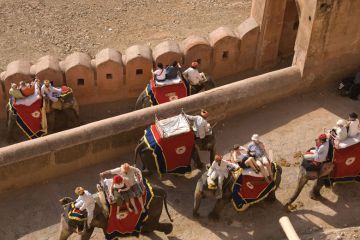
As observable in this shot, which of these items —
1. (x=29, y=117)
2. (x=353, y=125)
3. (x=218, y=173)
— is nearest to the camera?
(x=218, y=173)

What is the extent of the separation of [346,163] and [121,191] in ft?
13.7

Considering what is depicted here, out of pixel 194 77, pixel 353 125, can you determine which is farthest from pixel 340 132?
pixel 194 77

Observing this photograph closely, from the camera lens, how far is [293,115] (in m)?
14.1

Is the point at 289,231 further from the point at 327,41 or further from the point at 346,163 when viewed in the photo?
the point at 327,41

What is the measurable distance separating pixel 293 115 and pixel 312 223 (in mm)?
3038

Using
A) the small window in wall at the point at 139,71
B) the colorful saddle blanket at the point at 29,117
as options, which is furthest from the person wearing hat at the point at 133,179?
the small window in wall at the point at 139,71

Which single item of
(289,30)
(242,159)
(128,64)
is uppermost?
(289,30)

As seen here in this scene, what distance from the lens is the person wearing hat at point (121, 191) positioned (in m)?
10.6

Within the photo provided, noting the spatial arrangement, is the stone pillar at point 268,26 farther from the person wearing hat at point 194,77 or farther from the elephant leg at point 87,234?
the elephant leg at point 87,234

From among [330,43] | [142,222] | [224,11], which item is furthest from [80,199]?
[224,11]

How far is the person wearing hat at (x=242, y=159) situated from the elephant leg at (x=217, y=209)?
735 millimetres

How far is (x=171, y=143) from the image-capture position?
11.9 meters

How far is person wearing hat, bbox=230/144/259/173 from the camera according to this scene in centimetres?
1134

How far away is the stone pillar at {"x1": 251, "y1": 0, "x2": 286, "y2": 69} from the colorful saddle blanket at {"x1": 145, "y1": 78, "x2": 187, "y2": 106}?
103 inches
